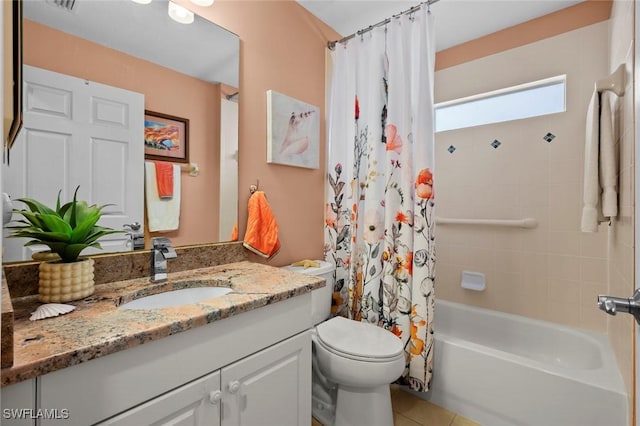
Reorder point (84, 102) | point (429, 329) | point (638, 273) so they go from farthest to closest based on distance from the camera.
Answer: point (429, 329)
point (84, 102)
point (638, 273)

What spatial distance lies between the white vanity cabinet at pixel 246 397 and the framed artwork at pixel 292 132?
1.11 meters

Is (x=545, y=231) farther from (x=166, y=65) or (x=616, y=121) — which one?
(x=166, y=65)

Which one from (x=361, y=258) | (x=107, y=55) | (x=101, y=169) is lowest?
(x=361, y=258)

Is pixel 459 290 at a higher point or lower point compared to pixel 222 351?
lower

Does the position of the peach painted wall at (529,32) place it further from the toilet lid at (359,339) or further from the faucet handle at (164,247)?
the faucet handle at (164,247)

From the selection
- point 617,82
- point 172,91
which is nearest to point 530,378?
point 617,82

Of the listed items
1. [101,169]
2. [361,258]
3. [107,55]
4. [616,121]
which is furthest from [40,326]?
[616,121]

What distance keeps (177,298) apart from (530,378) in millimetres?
1697

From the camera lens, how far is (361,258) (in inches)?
74.9

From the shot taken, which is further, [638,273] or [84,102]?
[84,102]

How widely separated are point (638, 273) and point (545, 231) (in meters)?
1.71

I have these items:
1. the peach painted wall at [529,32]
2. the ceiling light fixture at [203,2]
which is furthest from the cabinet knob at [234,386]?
the peach painted wall at [529,32]

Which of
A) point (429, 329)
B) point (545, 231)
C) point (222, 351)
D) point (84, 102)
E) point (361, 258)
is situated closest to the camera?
point (222, 351)

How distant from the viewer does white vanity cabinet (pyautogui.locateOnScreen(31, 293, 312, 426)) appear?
0.65 metres
